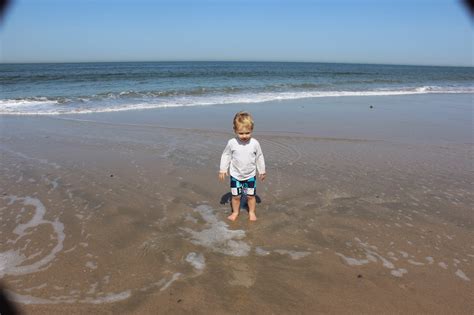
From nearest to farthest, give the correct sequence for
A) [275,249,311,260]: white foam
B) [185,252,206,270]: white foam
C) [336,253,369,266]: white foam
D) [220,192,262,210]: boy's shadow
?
[185,252,206,270]: white foam, [336,253,369,266]: white foam, [275,249,311,260]: white foam, [220,192,262,210]: boy's shadow

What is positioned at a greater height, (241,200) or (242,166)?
(242,166)

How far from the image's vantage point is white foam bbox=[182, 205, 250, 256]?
3.65 m

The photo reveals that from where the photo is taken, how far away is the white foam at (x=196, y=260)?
10.9 feet

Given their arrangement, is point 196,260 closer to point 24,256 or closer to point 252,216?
point 252,216

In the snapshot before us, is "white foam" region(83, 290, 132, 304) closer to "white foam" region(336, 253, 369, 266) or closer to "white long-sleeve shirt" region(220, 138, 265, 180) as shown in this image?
"white foam" region(336, 253, 369, 266)

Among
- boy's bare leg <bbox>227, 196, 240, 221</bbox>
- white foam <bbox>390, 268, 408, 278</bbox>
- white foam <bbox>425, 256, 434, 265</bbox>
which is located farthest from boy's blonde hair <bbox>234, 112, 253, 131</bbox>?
white foam <bbox>425, 256, 434, 265</bbox>

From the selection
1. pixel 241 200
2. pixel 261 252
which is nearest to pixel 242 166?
pixel 241 200

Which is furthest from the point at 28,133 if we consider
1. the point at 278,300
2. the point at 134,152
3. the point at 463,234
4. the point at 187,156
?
the point at 463,234

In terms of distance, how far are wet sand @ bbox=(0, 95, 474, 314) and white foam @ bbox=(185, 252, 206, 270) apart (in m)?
0.02

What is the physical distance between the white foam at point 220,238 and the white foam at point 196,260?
192 millimetres

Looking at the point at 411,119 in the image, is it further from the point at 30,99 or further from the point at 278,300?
the point at 30,99

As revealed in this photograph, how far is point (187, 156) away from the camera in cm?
700

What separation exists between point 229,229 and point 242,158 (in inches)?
34.5

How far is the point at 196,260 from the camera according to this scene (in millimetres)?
3430
